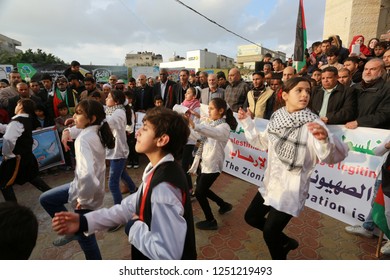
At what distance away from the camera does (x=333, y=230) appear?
10.7 ft

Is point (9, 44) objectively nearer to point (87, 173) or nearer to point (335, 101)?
point (87, 173)

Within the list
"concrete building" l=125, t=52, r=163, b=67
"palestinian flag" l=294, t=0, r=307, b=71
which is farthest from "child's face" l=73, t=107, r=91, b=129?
"concrete building" l=125, t=52, r=163, b=67

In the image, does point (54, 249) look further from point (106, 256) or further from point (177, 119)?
→ point (177, 119)

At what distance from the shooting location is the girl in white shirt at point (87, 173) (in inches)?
87.5

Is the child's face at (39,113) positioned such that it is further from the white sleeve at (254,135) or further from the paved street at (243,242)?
the white sleeve at (254,135)

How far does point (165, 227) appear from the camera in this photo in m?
1.28

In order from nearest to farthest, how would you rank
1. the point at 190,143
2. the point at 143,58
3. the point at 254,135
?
the point at 254,135 < the point at 190,143 < the point at 143,58

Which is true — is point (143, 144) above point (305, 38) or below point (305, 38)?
below

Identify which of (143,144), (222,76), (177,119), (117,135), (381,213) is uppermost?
(222,76)

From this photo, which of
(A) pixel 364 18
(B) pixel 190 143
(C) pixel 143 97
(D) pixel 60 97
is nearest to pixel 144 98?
(C) pixel 143 97

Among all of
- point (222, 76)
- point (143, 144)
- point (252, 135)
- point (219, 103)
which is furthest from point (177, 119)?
point (222, 76)

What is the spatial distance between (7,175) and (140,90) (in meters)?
4.03

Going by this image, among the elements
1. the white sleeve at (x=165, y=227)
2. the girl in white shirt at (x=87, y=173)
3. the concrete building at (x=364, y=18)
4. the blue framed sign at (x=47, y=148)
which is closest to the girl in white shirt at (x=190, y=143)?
the girl in white shirt at (x=87, y=173)

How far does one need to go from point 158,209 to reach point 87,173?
119 cm
